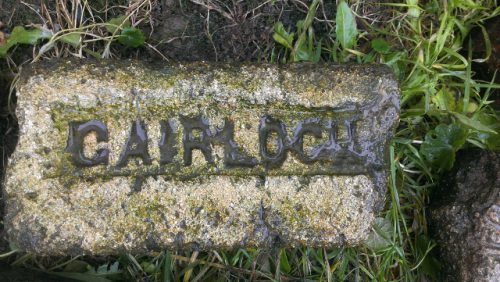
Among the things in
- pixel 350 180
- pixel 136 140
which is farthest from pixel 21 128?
pixel 350 180

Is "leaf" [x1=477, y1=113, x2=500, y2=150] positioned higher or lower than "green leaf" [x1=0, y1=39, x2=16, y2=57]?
lower

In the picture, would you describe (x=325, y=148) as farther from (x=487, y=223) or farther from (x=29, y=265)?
(x=29, y=265)

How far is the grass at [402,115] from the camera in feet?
6.30

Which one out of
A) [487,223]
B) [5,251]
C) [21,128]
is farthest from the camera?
[5,251]

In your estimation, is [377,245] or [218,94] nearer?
[218,94]

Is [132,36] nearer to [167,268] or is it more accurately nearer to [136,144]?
[136,144]

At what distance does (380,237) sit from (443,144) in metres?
0.41

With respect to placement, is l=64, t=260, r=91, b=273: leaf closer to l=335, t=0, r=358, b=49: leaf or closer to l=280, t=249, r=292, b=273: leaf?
l=280, t=249, r=292, b=273: leaf

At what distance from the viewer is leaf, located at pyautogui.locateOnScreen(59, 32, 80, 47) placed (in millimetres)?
1874

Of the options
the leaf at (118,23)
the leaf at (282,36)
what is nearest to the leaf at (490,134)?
the leaf at (282,36)

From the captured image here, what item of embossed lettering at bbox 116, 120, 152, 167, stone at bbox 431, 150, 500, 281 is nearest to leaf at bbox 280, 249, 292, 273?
stone at bbox 431, 150, 500, 281

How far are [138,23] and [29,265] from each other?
96 cm

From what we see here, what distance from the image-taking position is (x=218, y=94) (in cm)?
153

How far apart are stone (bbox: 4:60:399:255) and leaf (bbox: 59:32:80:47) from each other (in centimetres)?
40
